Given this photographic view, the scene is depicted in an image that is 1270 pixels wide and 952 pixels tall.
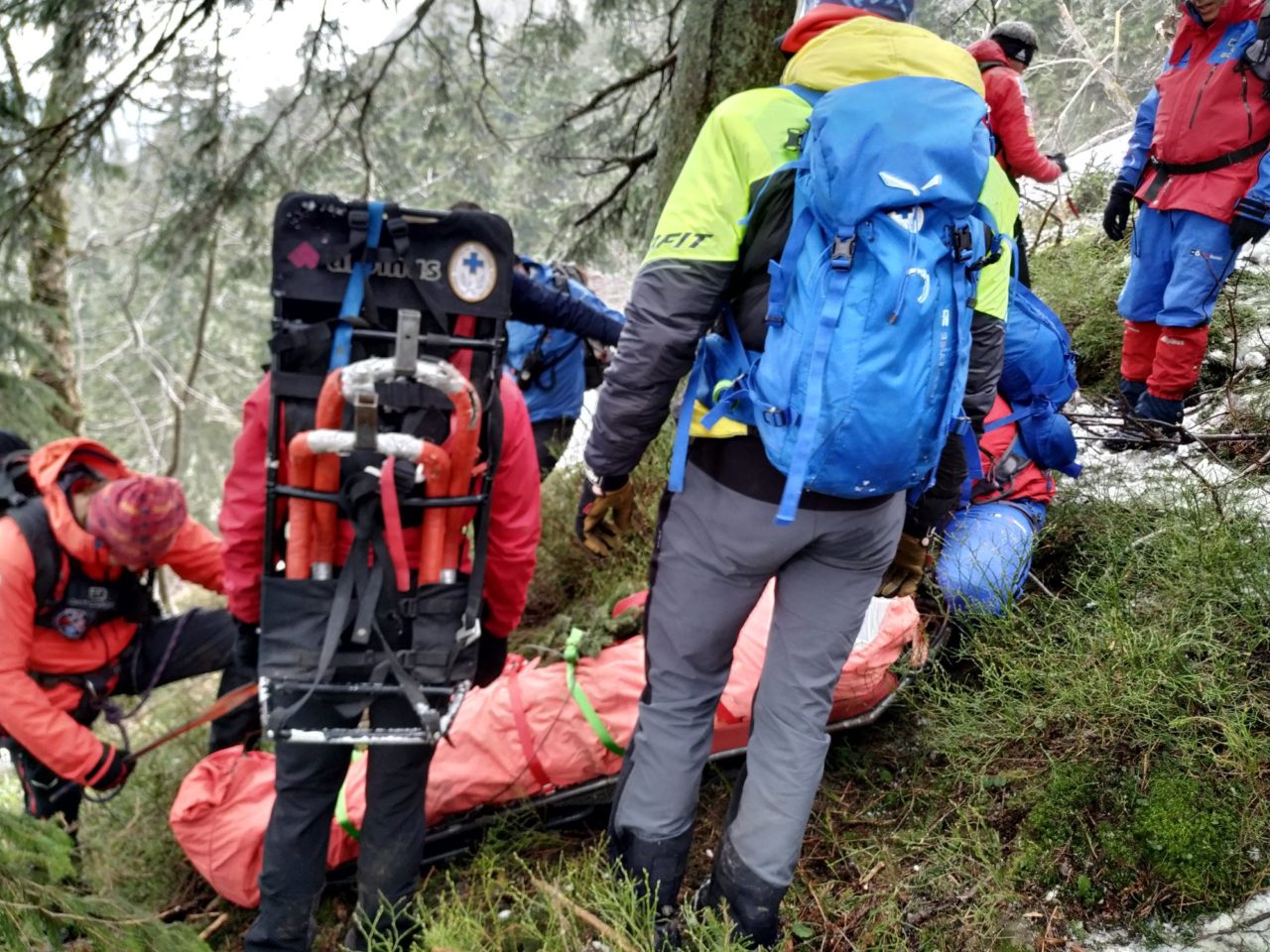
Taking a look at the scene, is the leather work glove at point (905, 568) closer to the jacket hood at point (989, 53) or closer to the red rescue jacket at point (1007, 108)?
the red rescue jacket at point (1007, 108)

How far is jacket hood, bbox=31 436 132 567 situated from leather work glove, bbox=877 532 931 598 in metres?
2.96

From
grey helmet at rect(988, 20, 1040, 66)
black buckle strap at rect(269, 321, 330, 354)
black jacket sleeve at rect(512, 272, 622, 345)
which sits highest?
grey helmet at rect(988, 20, 1040, 66)

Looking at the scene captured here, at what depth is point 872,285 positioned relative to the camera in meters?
1.85

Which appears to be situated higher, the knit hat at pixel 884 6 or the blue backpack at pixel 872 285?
the knit hat at pixel 884 6

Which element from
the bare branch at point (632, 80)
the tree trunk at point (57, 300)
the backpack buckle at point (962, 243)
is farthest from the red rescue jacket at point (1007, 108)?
the tree trunk at point (57, 300)

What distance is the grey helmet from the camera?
15.4ft

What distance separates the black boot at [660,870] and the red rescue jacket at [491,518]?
824mm

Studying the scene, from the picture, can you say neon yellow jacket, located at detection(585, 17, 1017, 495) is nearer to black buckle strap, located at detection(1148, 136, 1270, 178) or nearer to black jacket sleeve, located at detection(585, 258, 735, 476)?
black jacket sleeve, located at detection(585, 258, 735, 476)

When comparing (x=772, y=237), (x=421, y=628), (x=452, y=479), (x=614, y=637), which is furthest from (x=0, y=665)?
(x=772, y=237)

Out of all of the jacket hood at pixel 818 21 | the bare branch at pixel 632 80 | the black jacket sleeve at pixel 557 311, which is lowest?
the black jacket sleeve at pixel 557 311

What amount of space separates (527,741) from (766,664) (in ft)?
3.72

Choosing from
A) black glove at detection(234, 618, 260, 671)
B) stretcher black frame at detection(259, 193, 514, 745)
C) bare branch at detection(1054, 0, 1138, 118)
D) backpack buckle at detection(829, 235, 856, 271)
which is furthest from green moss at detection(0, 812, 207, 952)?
bare branch at detection(1054, 0, 1138, 118)

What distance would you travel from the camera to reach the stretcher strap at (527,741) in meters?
3.12

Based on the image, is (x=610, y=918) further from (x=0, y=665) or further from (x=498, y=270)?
(x=0, y=665)
